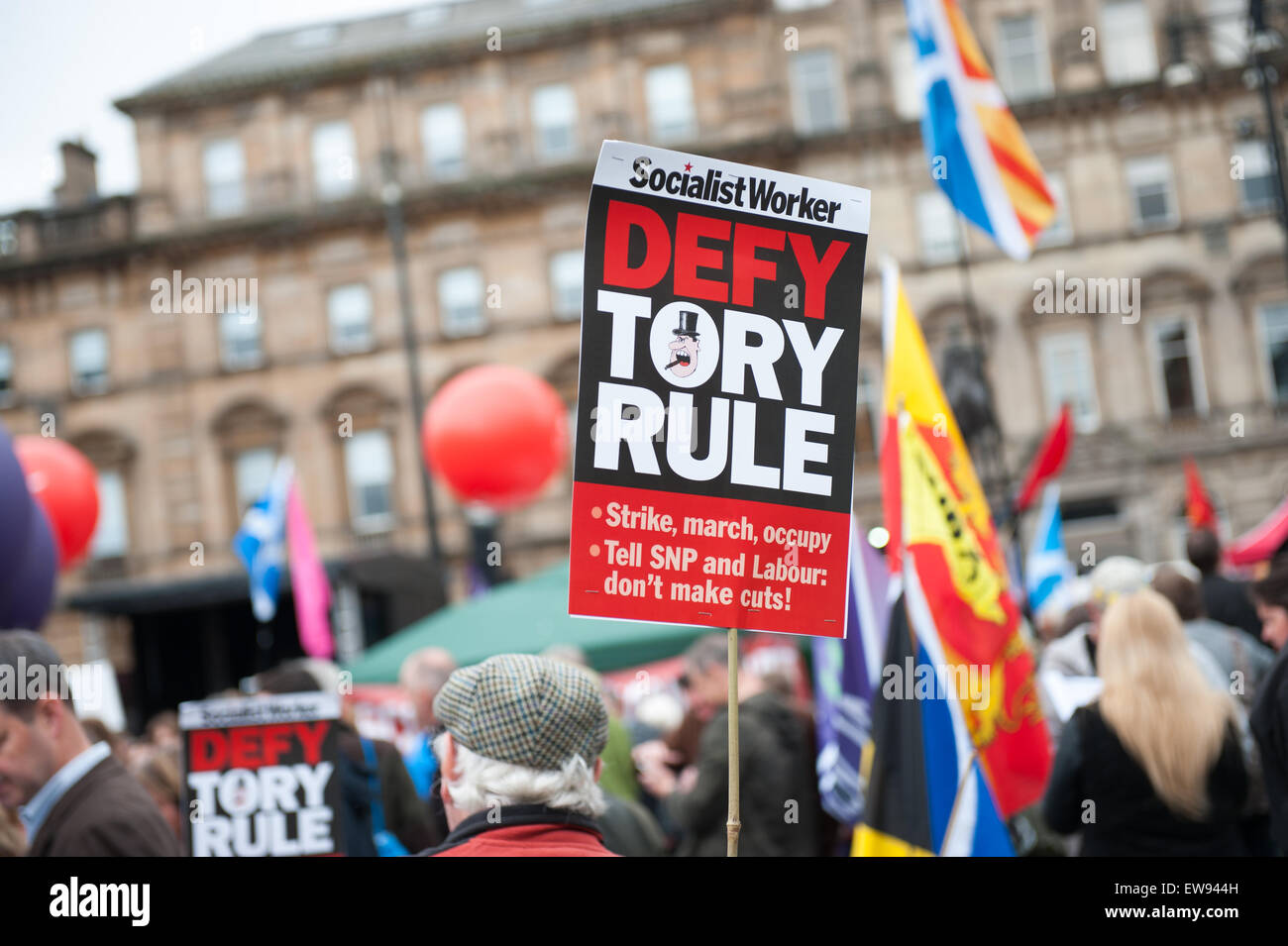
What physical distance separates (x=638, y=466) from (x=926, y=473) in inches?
88.8

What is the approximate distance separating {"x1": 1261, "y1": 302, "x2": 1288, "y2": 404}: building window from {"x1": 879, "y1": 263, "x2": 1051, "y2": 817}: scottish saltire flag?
26.2 metres

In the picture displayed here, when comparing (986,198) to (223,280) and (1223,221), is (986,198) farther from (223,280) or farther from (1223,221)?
(223,280)

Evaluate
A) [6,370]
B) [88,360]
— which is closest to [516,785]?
[88,360]

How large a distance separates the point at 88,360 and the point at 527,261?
10728 millimetres

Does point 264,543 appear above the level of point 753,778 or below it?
above

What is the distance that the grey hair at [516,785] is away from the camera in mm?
2443

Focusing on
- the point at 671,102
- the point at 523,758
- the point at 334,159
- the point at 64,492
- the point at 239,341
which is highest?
the point at 671,102

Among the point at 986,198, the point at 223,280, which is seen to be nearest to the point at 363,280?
the point at 223,280

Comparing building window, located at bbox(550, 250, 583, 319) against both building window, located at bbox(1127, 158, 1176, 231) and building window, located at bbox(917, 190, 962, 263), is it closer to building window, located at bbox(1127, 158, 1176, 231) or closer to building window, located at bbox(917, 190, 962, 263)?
building window, located at bbox(917, 190, 962, 263)

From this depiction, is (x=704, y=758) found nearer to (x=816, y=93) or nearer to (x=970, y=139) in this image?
(x=970, y=139)

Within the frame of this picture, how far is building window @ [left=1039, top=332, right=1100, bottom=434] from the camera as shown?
28.2m

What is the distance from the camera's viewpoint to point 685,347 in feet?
8.93

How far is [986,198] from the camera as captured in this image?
24.1 ft

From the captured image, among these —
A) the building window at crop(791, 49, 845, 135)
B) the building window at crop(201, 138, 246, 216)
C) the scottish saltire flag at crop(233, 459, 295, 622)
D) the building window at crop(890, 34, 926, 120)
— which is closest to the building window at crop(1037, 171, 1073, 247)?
the building window at crop(890, 34, 926, 120)
